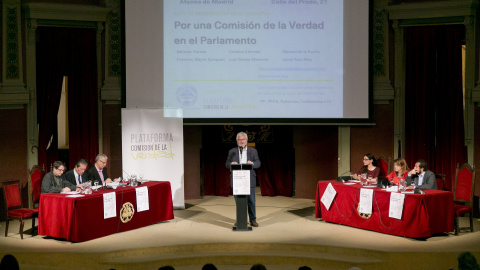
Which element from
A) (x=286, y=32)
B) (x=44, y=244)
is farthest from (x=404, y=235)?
(x=44, y=244)

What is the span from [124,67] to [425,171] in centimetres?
443

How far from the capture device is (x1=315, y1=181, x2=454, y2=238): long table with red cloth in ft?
21.4

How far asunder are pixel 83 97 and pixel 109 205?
261cm

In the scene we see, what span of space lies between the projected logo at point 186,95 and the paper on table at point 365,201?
287cm

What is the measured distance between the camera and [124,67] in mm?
8570

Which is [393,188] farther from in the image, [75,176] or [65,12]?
[65,12]

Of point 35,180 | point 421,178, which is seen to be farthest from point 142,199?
point 421,178

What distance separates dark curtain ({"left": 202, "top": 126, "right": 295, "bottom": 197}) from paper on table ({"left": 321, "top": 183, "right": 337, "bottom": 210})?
218 centimetres

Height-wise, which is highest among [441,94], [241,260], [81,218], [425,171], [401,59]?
[401,59]

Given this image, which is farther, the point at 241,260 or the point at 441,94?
the point at 441,94

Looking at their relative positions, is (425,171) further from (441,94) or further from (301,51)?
(301,51)

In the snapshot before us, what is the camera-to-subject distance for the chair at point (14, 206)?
682 centimetres

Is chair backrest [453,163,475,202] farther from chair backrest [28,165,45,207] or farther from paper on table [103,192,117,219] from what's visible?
chair backrest [28,165,45,207]

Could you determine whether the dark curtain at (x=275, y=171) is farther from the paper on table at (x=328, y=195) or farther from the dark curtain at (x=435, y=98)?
the paper on table at (x=328, y=195)
